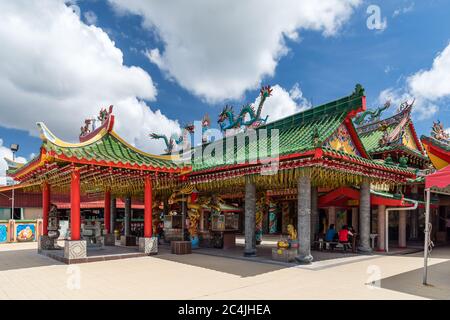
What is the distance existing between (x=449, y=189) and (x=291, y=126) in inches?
364

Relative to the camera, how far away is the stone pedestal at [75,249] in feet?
39.2

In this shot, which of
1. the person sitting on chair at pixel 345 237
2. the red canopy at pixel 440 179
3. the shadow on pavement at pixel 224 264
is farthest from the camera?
the person sitting on chair at pixel 345 237

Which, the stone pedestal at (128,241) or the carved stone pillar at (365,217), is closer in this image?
the carved stone pillar at (365,217)

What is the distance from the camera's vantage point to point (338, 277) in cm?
935

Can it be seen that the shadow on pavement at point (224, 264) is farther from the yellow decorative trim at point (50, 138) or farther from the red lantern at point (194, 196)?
the yellow decorative trim at point (50, 138)

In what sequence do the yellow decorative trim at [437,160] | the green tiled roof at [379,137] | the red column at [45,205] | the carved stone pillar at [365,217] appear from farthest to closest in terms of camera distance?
the green tiled roof at [379,137] → the red column at [45,205] → the carved stone pillar at [365,217] → the yellow decorative trim at [437,160]

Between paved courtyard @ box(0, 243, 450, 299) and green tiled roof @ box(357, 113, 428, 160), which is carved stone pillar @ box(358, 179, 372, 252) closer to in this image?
paved courtyard @ box(0, 243, 450, 299)

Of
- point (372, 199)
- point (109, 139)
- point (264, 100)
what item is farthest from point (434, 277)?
point (109, 139)

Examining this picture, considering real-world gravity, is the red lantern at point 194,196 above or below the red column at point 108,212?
above

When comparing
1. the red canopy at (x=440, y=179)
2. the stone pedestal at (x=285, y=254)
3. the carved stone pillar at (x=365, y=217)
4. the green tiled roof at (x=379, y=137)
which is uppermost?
the green tiled roof at (x=379, y=137)

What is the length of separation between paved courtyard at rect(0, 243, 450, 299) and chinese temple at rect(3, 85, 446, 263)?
142 cm

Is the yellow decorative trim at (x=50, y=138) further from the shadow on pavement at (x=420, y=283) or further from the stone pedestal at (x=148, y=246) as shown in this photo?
the shadow on pavement at (x=420, y=283)

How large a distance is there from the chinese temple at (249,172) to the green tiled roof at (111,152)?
0.04m

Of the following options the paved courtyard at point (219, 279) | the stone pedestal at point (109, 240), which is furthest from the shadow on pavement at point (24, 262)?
the stone pedestal at point (109, 240)
